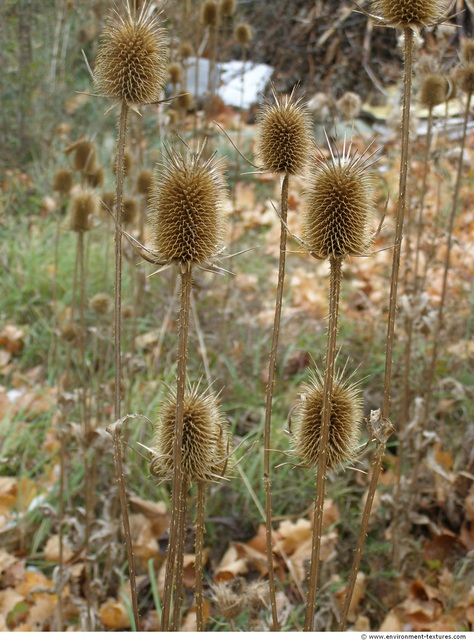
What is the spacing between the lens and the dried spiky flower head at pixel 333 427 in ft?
5.32

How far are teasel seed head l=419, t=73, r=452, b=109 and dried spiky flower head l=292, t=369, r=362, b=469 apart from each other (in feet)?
5.21

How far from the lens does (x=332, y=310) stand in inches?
57.4

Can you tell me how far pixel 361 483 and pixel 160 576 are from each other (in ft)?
3.66

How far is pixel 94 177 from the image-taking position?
2.86 metres

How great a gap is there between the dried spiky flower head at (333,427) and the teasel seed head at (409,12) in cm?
84

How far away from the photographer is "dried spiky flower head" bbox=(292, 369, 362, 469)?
1621 millimetres

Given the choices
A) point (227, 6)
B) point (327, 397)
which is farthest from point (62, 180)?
point (327, 397)

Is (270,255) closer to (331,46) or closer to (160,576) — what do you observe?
(160,576)

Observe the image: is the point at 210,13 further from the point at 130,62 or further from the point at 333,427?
the point at 333,427

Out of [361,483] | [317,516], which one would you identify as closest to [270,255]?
[361,483]

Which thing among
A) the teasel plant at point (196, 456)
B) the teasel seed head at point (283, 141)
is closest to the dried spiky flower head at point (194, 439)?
the teasel plant at point (196, 456)

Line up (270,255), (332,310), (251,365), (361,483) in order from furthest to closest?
1. (270,255)
2. (251,365)
3. (361,483)
4. (332,310)

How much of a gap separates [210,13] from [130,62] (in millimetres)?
2073

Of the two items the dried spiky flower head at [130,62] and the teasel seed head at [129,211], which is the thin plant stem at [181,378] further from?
the teasel seed head at [129,211]
